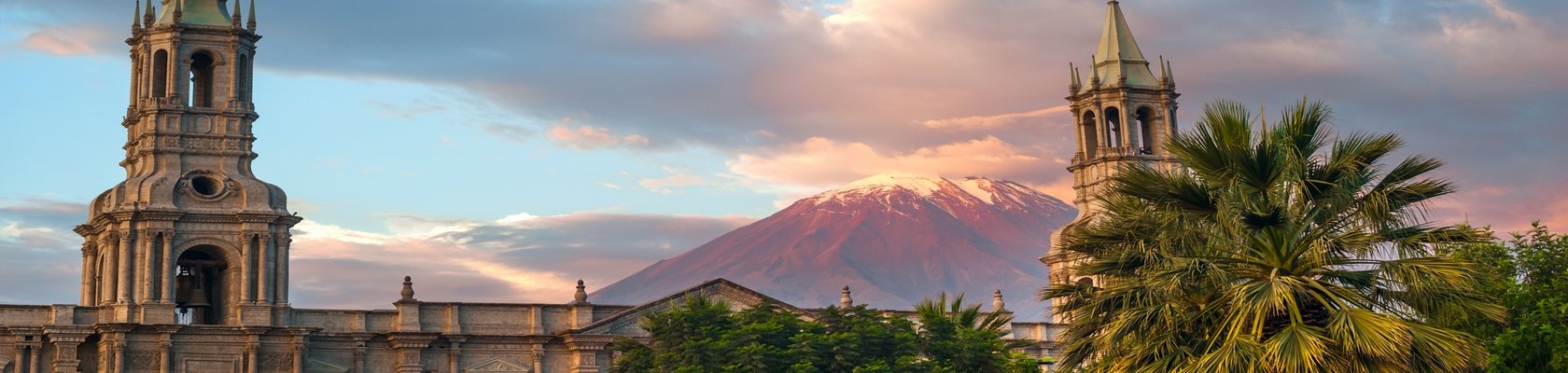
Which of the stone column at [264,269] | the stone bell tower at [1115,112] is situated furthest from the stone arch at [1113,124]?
the stone column at [264,269]

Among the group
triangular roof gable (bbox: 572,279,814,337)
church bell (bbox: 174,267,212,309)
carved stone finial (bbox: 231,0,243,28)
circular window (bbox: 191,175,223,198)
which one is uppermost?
carved stone finial (bbox: 231,0,243,28)

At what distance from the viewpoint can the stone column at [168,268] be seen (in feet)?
209

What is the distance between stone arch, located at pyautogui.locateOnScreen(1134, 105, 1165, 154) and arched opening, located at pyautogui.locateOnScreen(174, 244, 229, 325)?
34971 millimetres

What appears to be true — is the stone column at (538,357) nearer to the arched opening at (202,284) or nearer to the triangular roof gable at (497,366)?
the triangular roof gable at (497,366)

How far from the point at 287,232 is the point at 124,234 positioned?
525 centimetres

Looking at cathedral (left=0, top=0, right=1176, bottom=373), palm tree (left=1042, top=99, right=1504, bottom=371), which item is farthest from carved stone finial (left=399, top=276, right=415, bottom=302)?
palm tree (left=1042, top=99, right=1504, bottom=371)

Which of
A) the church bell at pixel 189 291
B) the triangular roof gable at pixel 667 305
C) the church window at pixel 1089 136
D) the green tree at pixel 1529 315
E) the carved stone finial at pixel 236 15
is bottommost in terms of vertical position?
the green tree at pixel 1529 315

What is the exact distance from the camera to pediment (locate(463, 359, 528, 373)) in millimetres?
67562

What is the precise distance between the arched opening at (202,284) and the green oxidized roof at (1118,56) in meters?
34.0

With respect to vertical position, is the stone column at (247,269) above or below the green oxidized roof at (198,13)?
below

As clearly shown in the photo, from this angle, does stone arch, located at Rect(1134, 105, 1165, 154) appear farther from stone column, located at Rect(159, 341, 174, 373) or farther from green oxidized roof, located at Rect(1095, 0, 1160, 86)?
stone column, located at Rect(159, 341, 174, 373)

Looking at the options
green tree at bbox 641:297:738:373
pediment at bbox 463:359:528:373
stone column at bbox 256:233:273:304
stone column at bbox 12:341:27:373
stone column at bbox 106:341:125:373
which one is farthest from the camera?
pediment at bbox 463:359:528:373

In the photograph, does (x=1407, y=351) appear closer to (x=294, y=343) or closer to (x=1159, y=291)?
(x=1159, y=291)

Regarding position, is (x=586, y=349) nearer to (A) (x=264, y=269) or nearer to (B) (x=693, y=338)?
(A) (x=264, y=269)
